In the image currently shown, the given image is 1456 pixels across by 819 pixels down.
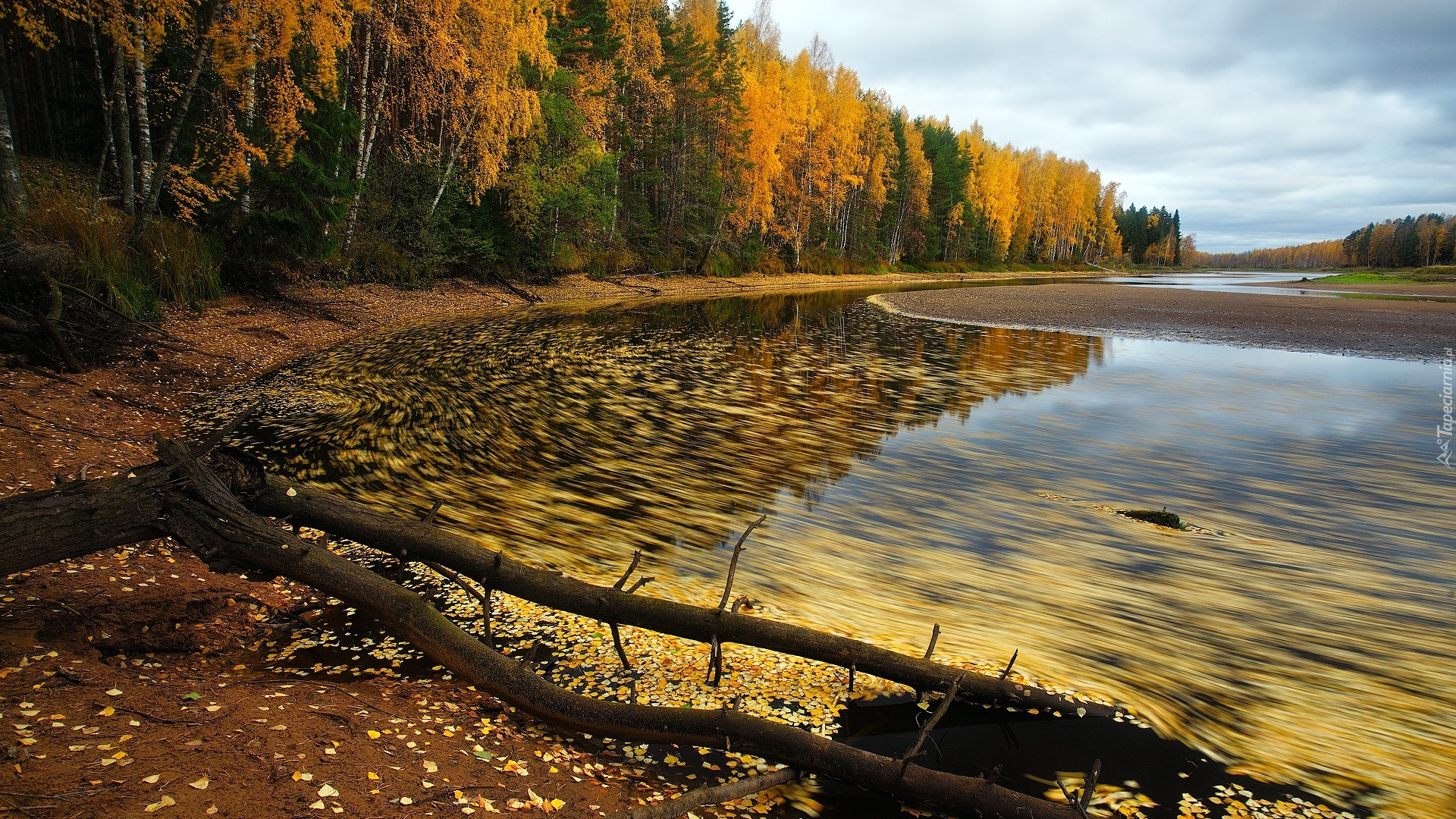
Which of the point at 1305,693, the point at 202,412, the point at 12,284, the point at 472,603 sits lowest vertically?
the point at 1305,693

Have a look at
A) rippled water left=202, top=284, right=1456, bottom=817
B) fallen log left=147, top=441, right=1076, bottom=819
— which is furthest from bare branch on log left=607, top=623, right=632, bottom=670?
rippled water left=202, top=284, right=1456, bottom=817

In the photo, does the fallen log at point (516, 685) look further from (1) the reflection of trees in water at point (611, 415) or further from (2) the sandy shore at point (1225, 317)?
(2) the sandy shore at point (1225, 317)

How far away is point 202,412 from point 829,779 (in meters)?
11.0

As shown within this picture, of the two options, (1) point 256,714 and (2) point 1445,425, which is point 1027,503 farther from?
(2) point 1445,425

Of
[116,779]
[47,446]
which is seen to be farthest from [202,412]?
[116,779]

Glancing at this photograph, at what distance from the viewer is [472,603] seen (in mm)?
5527

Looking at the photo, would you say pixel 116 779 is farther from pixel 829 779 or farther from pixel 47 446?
pixel 47 446

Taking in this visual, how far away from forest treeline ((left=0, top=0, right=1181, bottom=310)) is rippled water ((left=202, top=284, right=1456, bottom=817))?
491cm

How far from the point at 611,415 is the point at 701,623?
339 inches

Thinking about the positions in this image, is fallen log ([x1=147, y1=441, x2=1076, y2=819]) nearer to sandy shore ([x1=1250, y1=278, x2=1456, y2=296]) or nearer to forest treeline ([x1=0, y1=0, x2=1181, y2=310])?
forest treeline ([x1=0, y1=0, x2=1181, y2=310])

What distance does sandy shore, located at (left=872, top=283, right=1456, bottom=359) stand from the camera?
23109mm

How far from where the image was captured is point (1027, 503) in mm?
8633

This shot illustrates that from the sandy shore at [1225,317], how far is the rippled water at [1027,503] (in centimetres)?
632

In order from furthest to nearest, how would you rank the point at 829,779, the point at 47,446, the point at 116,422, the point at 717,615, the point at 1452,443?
the point at 1452,443
the point at 116,422
the point at 47,446
the point at 717,615
the point at 829,779
